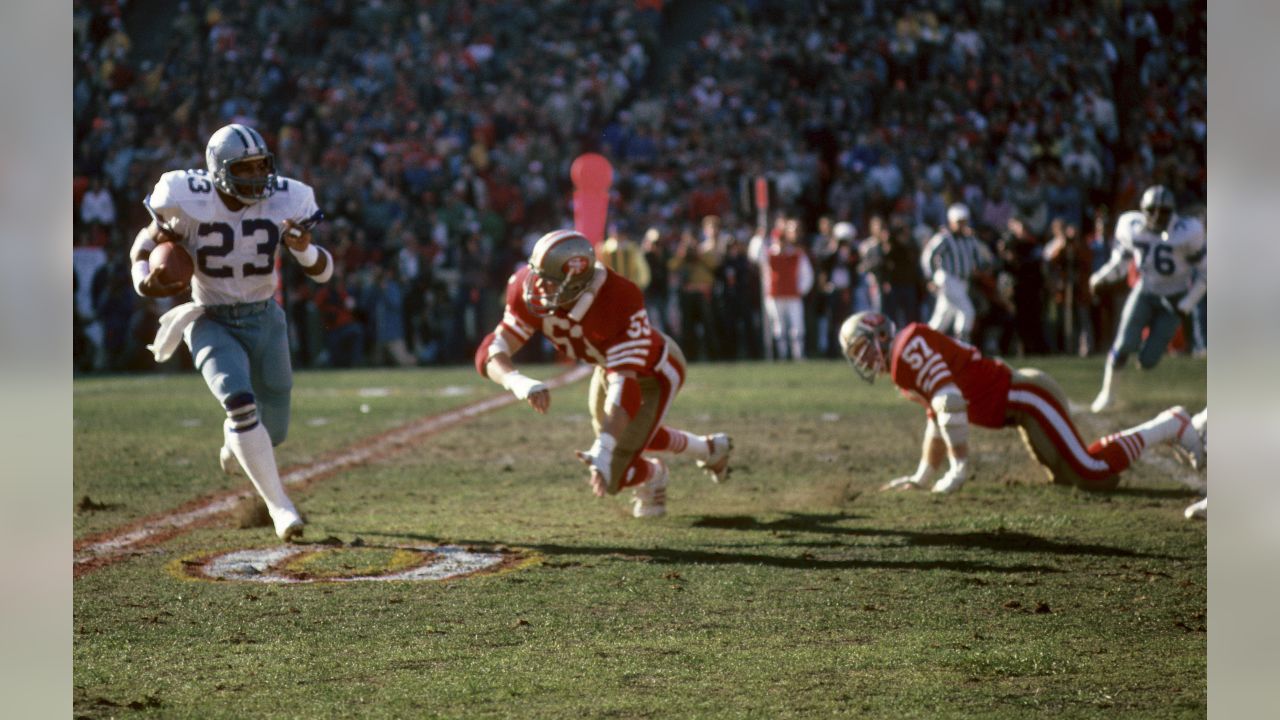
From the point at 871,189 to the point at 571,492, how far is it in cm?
947

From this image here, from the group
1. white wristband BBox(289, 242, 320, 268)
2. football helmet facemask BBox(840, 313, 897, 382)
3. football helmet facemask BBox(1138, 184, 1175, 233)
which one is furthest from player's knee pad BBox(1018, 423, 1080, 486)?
white wristband BBox(289, 242, 320, 268)

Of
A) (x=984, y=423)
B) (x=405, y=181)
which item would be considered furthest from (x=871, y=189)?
(x=984, y=423)

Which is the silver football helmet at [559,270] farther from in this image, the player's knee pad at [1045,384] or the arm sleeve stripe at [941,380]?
the player's knee pad at [1045,384]

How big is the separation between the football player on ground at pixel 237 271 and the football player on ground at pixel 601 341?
2.17 feet

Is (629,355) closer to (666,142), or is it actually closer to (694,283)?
(694,283)

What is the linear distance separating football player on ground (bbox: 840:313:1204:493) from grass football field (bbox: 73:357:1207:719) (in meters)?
0.16

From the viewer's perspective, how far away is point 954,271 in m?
11.5

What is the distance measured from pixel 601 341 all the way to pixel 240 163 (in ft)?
4.24

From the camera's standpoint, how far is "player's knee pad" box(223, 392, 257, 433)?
16.4 ft

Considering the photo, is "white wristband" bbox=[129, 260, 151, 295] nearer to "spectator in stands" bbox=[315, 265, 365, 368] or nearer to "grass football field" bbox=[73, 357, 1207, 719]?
"grass football field" bbox=[73, 357, 1207, 719]

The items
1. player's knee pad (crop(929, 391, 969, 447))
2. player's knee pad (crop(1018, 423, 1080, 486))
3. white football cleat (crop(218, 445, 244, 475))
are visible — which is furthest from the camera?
player's knee pad (crop(1018, 423, 1080, 486))
